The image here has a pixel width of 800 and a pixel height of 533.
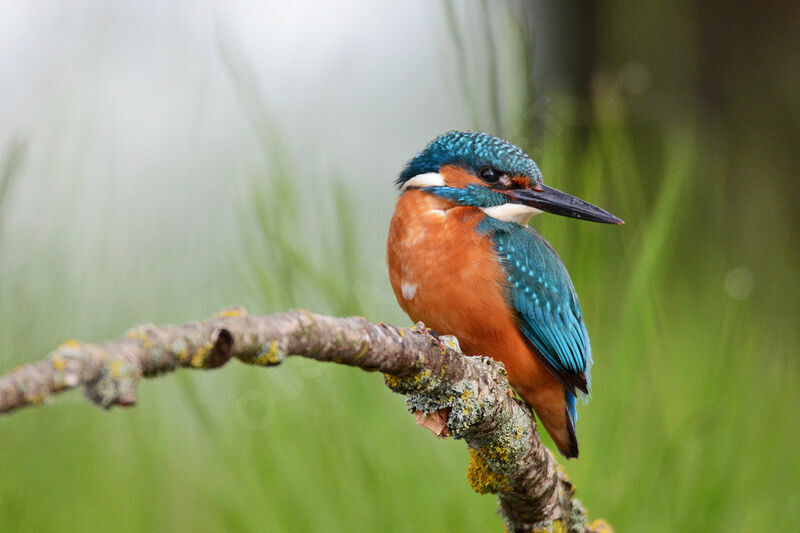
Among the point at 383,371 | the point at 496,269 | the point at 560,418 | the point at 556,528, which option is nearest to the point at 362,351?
the point at 383,371

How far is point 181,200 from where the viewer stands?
2.60 metres

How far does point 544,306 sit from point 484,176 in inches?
18.4

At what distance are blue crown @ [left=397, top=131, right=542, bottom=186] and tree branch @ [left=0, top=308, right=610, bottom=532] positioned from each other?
797 mm

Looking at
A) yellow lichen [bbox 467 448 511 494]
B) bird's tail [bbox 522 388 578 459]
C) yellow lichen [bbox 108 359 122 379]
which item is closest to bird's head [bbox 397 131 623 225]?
bird's tail [bbox 522 388 578 459]

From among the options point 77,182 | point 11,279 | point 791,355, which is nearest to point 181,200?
point 77,182

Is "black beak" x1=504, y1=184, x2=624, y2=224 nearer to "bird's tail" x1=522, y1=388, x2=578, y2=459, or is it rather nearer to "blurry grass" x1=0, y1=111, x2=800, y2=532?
"blurry grass" x1=0, y1=111, x2=800, y2=532

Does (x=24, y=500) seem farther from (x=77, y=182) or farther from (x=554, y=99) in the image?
(x=554, y=99)

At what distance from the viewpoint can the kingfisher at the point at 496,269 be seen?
91.7 inches

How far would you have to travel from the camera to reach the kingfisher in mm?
2328

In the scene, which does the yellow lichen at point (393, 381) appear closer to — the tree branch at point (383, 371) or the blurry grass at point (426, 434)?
the tree branch at point (383, 371)

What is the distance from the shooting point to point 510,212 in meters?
2.54

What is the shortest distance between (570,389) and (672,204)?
69 cm

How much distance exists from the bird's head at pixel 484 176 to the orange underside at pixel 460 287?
61mm

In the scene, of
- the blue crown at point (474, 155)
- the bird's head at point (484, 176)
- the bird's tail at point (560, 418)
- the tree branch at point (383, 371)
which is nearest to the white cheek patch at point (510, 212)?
the bird's head at point (484, 176)
